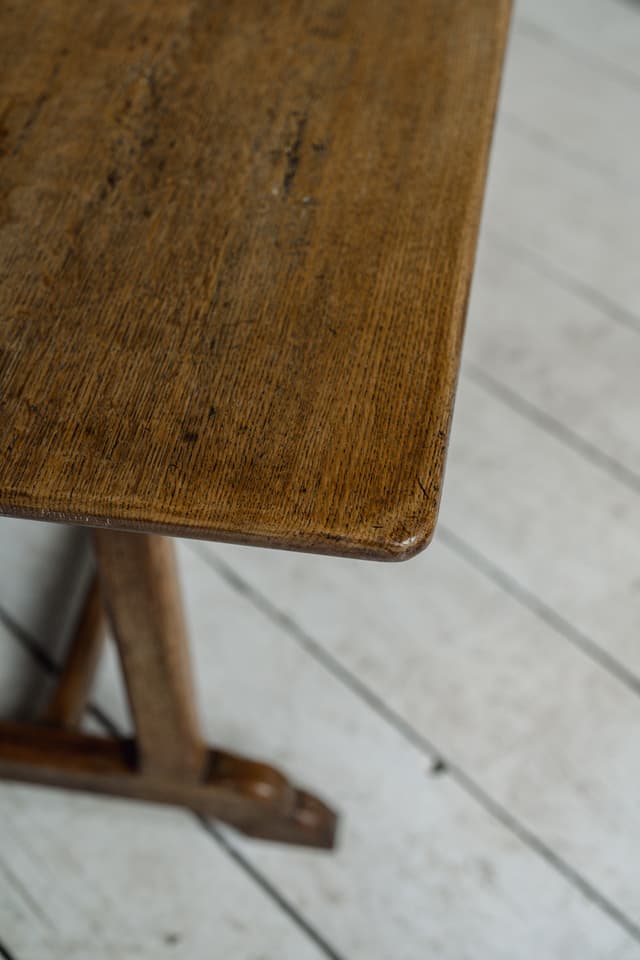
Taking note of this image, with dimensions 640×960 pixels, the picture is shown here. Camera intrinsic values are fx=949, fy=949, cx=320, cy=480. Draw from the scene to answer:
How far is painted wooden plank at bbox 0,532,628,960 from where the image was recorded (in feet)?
2.95

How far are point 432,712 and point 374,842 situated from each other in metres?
0.16

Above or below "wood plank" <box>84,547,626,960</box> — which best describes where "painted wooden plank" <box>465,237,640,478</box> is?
above

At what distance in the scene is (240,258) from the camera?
1.73ft

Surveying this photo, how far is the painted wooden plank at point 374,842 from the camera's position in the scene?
2.95 feet

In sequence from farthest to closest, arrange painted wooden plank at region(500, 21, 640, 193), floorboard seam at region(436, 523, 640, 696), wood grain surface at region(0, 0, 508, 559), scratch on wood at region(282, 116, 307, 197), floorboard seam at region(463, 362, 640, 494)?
painted wooden plank at region(500, 21, 640, 193)
floorboard seam at region(463, 362, 640, 494)
floorboard seam at region(436, 523, 640, 696)
scratch on wood at region(282, 116, 307, 197)
wood grain surface at region(0, 0, 508, 559)

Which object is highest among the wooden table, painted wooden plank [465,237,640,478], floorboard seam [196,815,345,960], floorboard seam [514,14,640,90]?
the wooden table

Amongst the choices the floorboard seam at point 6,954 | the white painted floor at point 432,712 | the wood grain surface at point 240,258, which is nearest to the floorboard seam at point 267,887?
the white painted floor at point 432,712

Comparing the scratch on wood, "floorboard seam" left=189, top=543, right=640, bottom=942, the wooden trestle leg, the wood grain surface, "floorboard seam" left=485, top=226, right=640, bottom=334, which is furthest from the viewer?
"floorboard seam" left=485, top=226, right=640, bottom=334

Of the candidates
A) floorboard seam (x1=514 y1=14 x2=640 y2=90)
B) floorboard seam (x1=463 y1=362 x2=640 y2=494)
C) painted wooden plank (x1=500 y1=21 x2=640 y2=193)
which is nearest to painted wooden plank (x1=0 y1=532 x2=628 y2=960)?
floorboard seam (x1=463 y1=362 x2=640 y2=494)

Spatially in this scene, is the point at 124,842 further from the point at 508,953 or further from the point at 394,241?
the point at 394,241

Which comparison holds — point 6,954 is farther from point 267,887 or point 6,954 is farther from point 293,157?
point 293,157

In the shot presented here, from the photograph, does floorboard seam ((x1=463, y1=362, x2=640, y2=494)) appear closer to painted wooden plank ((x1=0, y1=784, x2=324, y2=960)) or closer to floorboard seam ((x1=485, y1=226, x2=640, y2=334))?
floorboard seam ((x1=485, y1=226, x2=640, y2=334))

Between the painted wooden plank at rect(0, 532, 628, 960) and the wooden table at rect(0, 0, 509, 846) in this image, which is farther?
the painted wooden plank at rect(0, 532, 628, 960)

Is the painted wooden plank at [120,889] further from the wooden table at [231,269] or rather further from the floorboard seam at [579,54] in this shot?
the floorboard seam at [579,54]
